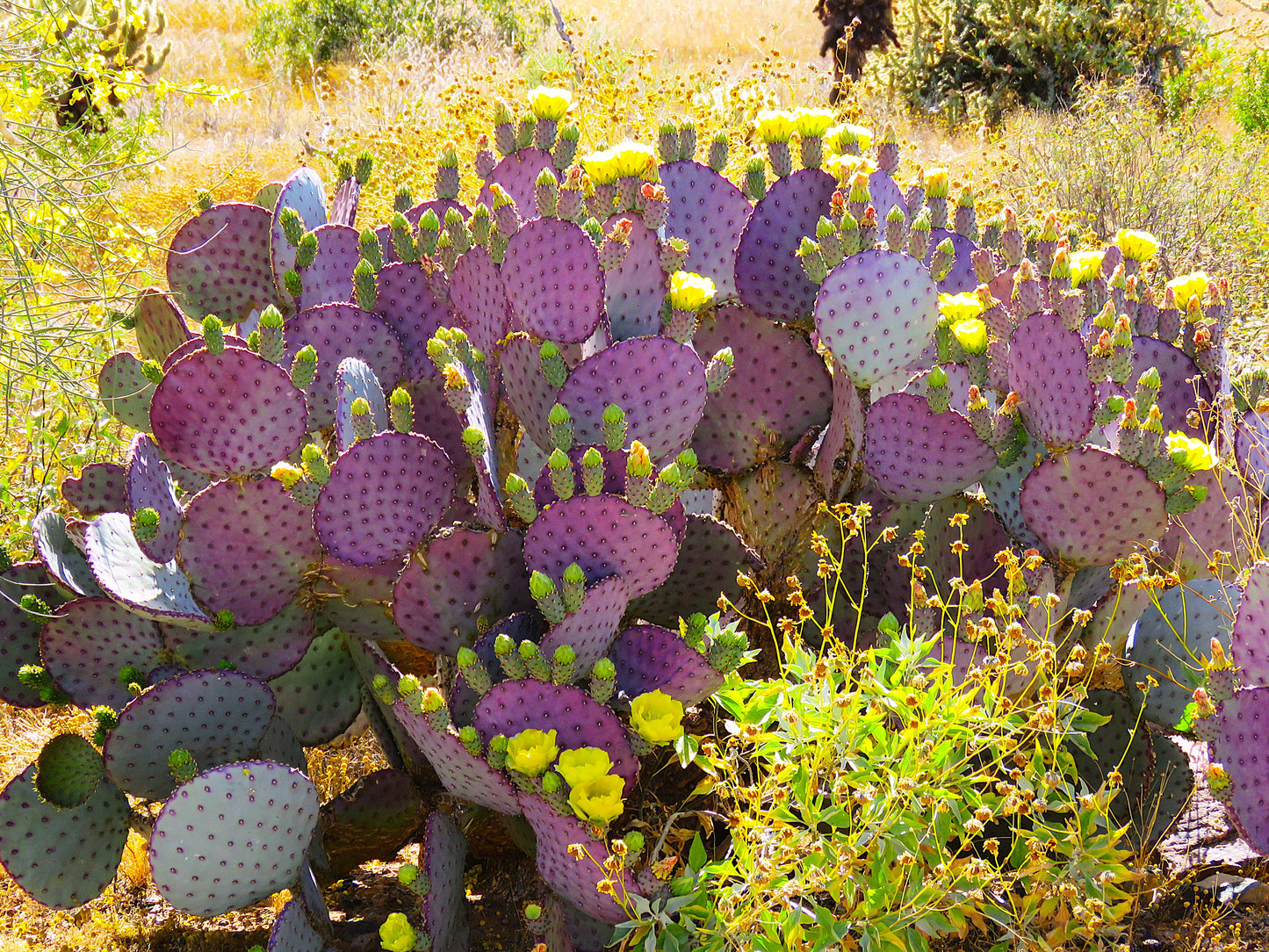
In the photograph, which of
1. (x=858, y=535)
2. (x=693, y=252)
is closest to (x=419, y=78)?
(x=693, y=252)

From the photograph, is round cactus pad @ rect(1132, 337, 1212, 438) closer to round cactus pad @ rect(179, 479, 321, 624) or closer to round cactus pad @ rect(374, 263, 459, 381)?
round cactus pad @ rect(374, 263, 459, 381)

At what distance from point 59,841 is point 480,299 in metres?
1.45

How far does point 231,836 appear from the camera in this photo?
5.66ft

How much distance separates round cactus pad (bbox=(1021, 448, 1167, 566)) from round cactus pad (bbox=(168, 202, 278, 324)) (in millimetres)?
2079

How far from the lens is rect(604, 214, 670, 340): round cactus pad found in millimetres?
2201

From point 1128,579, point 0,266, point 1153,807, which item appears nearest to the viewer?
point 1128,579

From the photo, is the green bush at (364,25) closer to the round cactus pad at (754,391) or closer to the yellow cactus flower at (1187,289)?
the round cactus pad at (754,391)

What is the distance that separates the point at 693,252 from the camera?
2.63 m

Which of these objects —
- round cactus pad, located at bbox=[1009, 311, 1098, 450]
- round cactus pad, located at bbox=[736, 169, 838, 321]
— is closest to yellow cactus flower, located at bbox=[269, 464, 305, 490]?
round cactus pad, located at bbox=[736, 169, 838, 321]

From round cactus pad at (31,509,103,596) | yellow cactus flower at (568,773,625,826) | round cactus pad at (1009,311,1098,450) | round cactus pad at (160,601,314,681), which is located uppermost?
round cactus pad at (1009,311,1098,450)

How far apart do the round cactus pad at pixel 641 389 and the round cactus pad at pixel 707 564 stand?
231 millimetres

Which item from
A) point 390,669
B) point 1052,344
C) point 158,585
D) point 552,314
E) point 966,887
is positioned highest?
point 552,314

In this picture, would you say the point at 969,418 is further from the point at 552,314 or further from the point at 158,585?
the point at 158,585

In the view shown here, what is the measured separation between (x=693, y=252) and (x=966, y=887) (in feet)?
5.59
